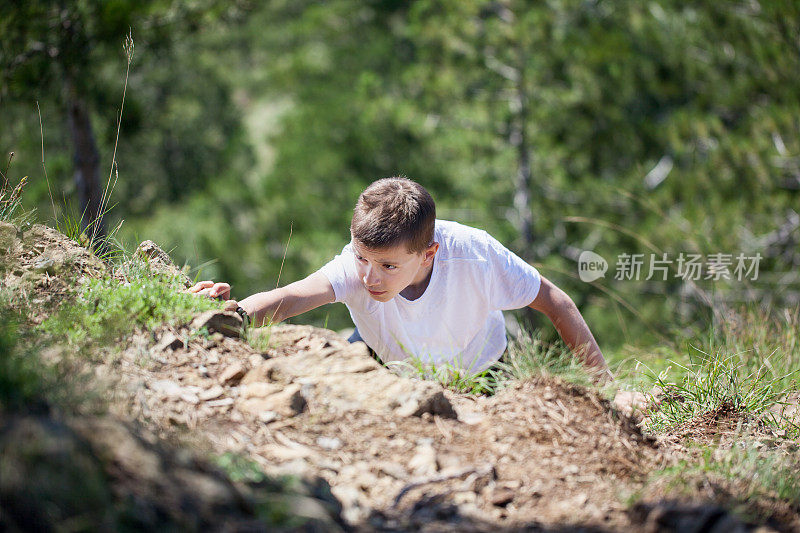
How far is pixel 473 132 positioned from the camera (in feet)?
38.6

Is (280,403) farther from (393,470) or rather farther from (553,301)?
(553,301)

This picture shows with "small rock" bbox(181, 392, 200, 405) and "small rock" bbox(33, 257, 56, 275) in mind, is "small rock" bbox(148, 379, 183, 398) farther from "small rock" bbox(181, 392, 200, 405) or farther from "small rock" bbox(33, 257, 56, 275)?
"small rock" bbox(33, 257, 56, 275)

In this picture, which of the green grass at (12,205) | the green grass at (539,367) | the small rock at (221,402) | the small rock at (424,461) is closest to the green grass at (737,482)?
the green grass at (539,367)

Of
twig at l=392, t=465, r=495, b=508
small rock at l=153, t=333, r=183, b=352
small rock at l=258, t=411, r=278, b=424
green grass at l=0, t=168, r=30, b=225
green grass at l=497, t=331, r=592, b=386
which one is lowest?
green grass at l=497, t=331, r=592, b=386

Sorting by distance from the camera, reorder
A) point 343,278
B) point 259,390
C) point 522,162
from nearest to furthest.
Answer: point 259,390
point 343,278
point 522,162

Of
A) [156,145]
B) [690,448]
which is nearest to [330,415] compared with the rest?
[690,448]

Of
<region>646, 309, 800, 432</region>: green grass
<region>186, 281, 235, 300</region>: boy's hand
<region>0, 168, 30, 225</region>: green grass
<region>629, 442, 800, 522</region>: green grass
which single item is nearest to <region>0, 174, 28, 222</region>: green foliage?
<region>0, 168, 30, 225</region>: green grass

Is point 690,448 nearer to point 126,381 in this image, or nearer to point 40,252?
point 126,381

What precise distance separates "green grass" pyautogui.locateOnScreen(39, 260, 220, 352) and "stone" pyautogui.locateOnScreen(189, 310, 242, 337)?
0.05m

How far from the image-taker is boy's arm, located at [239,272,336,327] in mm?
3154

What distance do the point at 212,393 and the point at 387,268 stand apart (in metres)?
1.06

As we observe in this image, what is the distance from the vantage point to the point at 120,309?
8.66 ft

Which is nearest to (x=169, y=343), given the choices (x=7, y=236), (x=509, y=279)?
(x=7, y=236)

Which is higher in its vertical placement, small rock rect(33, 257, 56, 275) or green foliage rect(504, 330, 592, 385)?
small rock rect(33, 257, 56, 275)
